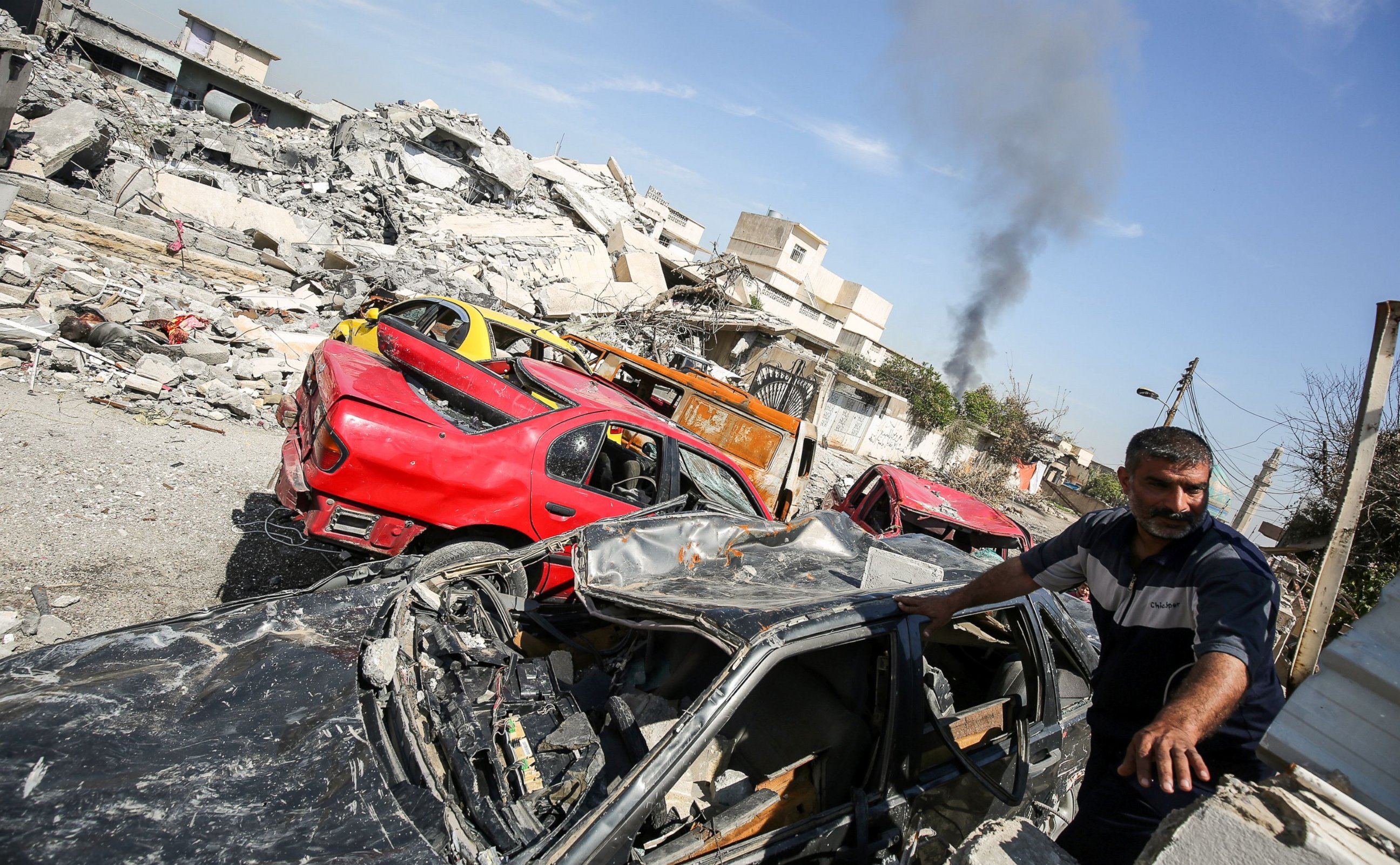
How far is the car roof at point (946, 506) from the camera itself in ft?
21.0

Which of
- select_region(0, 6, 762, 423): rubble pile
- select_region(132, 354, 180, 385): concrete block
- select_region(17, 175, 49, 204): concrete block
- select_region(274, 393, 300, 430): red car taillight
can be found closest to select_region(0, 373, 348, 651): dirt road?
select_region(132, 354, 180, 385): concrete block

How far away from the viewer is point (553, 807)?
66.7 inches

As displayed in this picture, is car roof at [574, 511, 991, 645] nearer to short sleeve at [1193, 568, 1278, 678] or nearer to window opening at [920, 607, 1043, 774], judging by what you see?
window opening at [920, 607, 1043, 774]

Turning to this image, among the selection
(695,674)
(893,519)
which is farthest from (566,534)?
(893,519)

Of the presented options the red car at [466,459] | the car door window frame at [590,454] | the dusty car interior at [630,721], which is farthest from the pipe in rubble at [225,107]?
the dusty car interior at [630,721]

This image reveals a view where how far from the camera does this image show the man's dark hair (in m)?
2.19

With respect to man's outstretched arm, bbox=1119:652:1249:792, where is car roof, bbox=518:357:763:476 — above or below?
below

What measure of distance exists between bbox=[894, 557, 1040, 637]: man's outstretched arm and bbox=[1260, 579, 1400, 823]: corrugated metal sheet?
3.16 ft

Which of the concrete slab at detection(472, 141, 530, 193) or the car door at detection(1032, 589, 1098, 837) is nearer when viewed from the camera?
the car door at detection(1032, 589, 1098, 837)

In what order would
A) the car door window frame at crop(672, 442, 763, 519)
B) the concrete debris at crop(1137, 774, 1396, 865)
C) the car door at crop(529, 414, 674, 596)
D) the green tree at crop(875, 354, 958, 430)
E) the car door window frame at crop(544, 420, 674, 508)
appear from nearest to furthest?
the concrete debris at crop(1137, 774, 1396, 865)
the car door at crop(529, 414, 674, 596)
the car door window frame at crop(544, 420, 674, 508)
the car door window frame at crop(672, 442, 763, 519)
the green tree at crop(875, 354, 958, 430)

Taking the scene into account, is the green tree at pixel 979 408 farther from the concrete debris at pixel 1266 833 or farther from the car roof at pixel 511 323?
the concrete debris at pixel 1266 833

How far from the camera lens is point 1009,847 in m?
1.55

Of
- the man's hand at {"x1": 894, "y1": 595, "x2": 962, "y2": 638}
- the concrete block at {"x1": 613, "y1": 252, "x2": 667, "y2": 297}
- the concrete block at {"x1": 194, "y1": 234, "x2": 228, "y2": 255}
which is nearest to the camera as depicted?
the man's hand at {"x1": 894, "y1": 595, "x2": 962, "y2": 638}

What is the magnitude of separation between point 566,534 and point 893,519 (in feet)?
12.9
